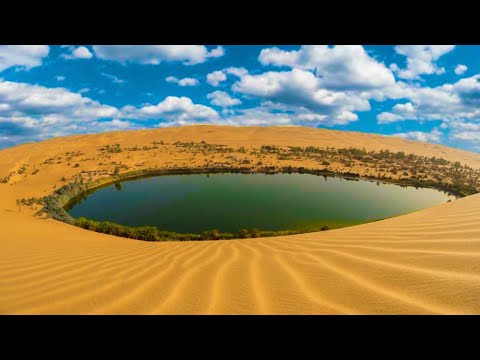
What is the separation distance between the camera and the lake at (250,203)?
1333 cm

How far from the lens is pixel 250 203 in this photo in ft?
53.7

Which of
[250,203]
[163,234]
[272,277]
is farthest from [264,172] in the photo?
[272,277]

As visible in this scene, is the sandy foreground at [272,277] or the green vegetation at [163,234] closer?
the sandy foreground at [272,277]

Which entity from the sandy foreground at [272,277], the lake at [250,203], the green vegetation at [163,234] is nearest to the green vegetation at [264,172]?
the green vegetation at [163,234]

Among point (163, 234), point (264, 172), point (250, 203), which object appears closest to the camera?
point (163, 234)

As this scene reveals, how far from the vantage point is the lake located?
13328 mm

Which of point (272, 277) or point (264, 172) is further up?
point (264, 172)

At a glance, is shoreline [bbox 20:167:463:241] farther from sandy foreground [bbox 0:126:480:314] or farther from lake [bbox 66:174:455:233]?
sandy foreground [bbox 0:126:480:314]

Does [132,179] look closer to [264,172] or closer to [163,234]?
[264,172]

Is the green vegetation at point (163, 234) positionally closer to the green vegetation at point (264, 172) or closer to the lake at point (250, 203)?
the green vegetation at point (264, 172)

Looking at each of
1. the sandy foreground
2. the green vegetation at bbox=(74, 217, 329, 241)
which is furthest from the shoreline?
the sandy foreground

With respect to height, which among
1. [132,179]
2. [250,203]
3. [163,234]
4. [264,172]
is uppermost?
[264,172]
